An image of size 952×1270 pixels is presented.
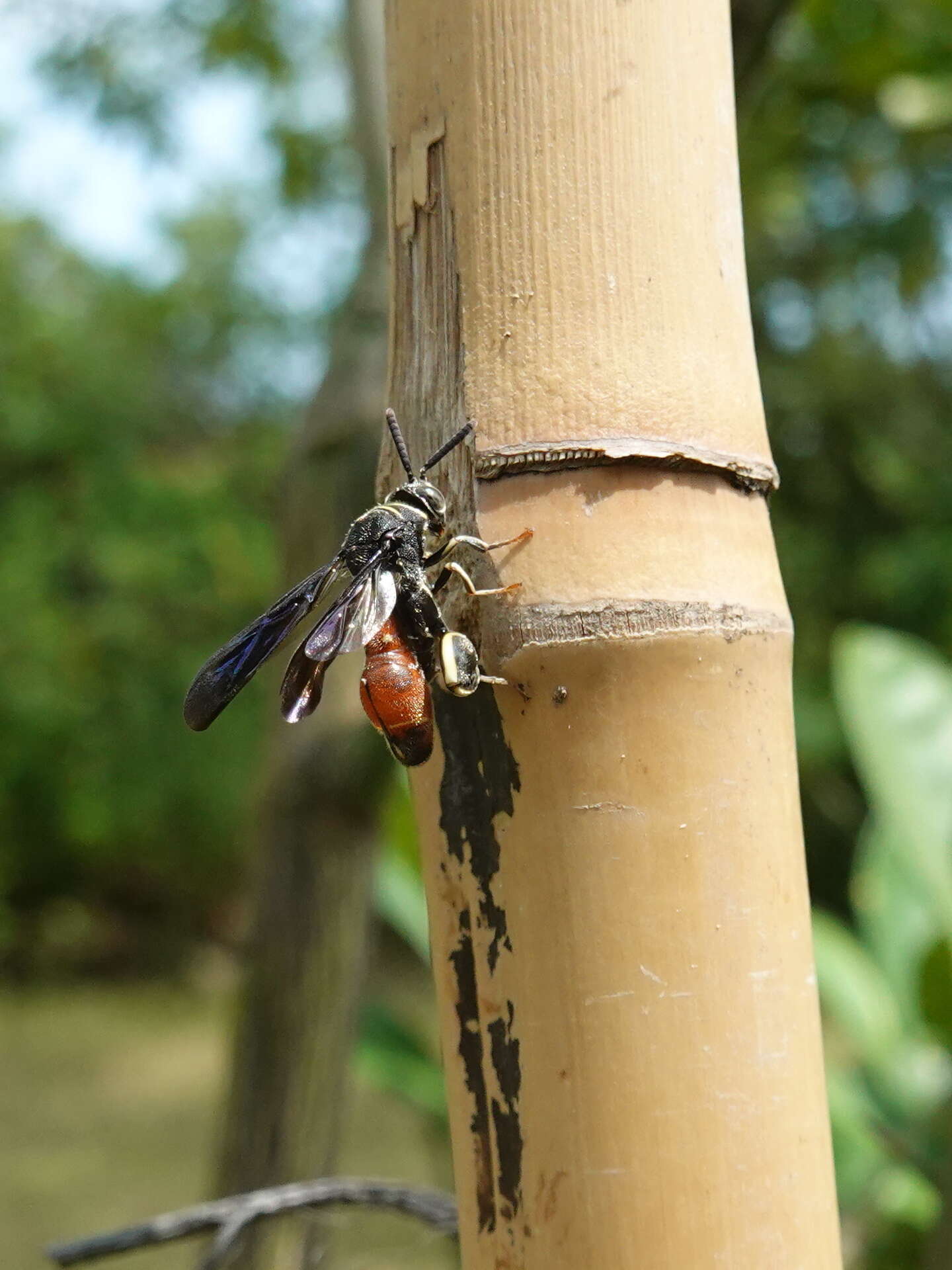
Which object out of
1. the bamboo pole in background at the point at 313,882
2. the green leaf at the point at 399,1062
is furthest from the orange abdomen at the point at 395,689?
the green leaf at the point at 399,1062

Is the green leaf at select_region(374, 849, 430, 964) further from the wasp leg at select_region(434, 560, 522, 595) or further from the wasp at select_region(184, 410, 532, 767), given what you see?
the wasp leg at select_region(434, 560, 522, 595)

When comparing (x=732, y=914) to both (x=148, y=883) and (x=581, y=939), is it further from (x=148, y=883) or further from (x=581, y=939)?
(x=148, y=883)

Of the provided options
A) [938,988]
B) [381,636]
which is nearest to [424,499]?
[381,636]

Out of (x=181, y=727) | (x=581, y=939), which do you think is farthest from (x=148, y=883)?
(x=581, y=939)

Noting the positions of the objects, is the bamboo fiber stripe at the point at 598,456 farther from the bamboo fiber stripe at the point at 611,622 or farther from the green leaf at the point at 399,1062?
the green leaf at the point at 399,1062

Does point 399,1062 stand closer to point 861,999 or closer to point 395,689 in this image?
point 861,999
